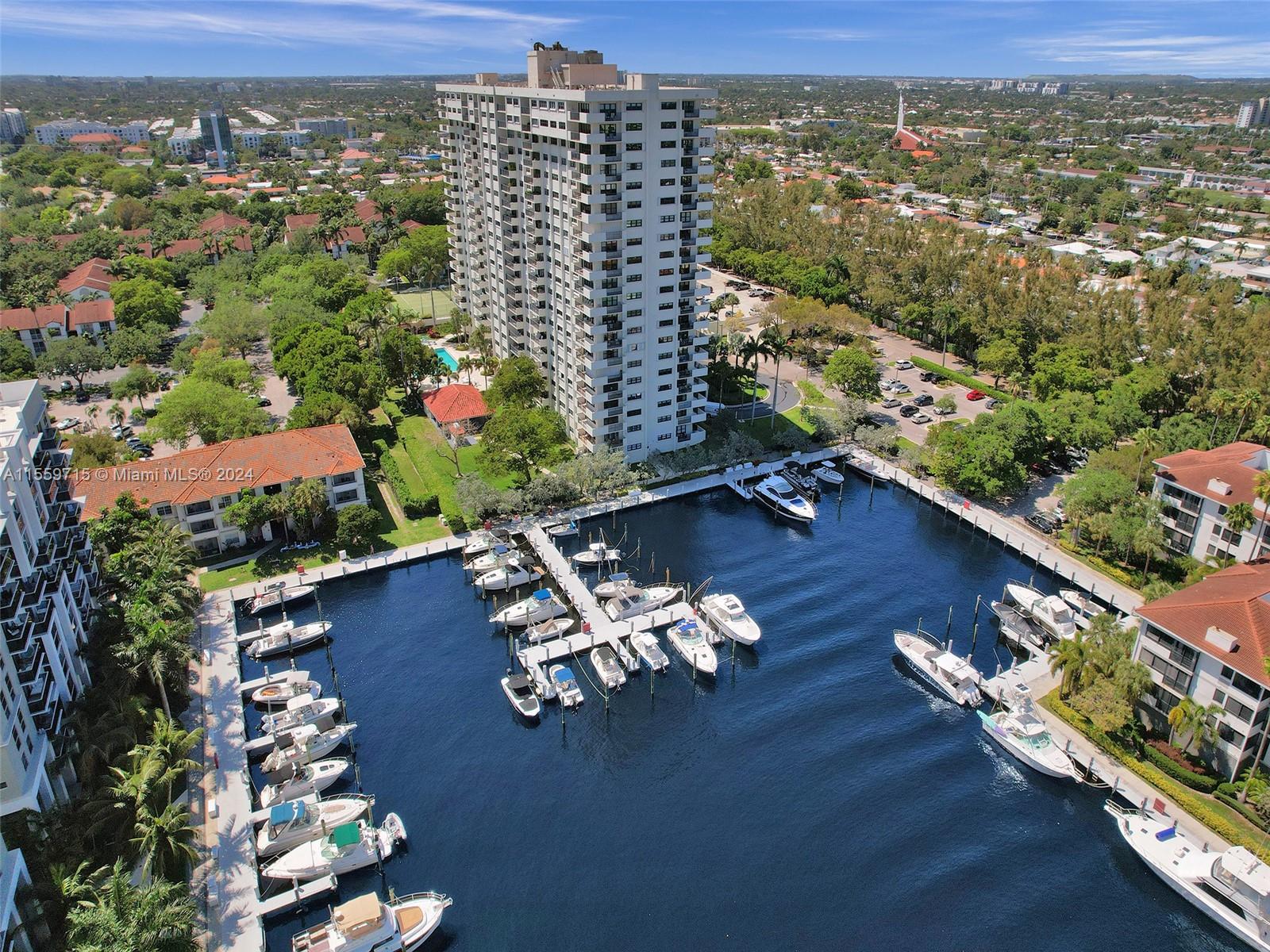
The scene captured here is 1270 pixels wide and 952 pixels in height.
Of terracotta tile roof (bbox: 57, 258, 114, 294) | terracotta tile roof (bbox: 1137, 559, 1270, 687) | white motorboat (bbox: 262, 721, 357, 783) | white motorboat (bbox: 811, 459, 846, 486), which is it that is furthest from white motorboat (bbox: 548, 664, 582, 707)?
terracotta tile roof (bbox: 57, 258, 114, 294)

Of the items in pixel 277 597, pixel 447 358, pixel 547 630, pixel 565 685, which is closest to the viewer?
pixel 565 685

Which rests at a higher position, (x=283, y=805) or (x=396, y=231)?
(x=396, y=231)

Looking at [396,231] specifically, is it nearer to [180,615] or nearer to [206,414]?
[206,414]

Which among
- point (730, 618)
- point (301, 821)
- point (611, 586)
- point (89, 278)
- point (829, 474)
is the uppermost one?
point (89, 278)

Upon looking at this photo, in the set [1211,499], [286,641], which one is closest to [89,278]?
[286,641]

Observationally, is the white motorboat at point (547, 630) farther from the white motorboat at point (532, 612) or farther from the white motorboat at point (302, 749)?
the white motorboat at point (302, 749)

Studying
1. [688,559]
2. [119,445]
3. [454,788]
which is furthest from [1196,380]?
[119,445]

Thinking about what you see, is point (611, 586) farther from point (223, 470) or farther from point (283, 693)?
point (223, 470)
